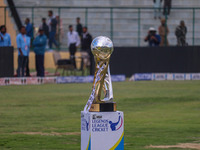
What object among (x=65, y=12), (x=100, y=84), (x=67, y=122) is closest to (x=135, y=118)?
(x=67, y=122)

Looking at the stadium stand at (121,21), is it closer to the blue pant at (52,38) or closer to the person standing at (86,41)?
the blue pant at (52,38)

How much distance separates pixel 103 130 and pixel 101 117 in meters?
0.16

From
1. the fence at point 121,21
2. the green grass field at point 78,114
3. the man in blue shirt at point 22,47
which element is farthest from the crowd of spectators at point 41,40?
the fence at point 121,21

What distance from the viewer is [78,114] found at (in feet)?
49.4

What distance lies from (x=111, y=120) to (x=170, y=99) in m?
11.7

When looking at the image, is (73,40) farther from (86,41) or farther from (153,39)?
(153,39)

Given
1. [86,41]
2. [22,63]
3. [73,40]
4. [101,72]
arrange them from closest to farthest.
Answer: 1. [101,72]
2. [22,63]
3. [86,41]
4. [73,40]

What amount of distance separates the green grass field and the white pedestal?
2848mm

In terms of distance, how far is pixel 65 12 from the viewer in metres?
35.2

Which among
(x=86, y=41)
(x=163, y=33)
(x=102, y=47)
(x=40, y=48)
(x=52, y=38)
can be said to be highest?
(x=102, y=47)

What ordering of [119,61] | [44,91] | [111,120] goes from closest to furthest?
[111,120], [44,91], [119,61]

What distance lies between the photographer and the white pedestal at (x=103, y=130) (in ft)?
23.6

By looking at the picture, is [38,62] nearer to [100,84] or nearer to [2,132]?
[2,132]

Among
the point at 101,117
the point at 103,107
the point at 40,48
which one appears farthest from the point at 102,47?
the point at 40,48
